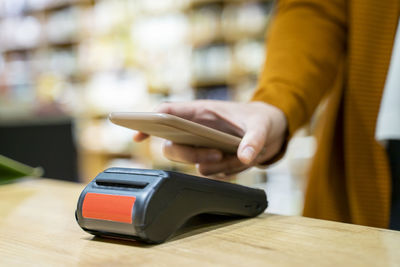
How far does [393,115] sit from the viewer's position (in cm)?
91

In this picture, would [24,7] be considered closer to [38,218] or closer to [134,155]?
[134,155]

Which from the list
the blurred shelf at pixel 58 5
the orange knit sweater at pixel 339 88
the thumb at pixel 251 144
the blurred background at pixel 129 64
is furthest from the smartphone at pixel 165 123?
the blurred shelf at pixel 58 5

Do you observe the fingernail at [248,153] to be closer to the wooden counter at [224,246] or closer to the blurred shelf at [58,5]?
the wooden counter at [224,246]

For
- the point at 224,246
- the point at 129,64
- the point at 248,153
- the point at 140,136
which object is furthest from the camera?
the point at 129,64

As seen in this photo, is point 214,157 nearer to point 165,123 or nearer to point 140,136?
point 140,136

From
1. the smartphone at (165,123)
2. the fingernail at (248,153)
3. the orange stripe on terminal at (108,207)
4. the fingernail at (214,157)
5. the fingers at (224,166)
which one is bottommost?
the fingers at (224,166)

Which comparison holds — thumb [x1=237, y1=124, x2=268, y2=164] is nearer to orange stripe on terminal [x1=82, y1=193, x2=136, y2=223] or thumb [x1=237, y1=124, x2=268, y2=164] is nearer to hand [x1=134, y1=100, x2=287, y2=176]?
hand [x1=134, y1=100, x2=287, y2=176]

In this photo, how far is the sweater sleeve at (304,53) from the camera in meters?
0.89

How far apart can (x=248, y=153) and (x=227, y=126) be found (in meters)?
0.16

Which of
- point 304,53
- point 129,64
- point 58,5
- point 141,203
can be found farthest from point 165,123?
point 58,5

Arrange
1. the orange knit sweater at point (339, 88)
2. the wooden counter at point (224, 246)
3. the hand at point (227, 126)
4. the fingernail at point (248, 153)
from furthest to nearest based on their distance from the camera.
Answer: the orange knit sweater at point (339, 88) → the hand at point (227, 126) → the fingernail at point (248, 153) → the wooden counter at point (224, 246)

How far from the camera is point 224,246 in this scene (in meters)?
0.42

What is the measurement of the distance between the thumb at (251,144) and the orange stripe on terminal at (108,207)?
8.3 inches

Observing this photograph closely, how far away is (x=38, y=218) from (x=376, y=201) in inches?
24.6
